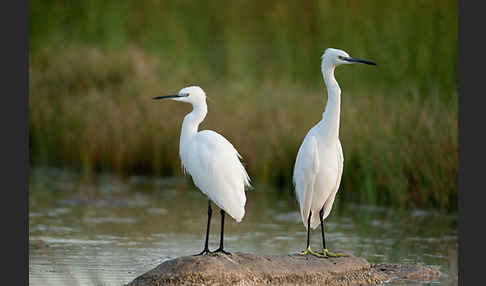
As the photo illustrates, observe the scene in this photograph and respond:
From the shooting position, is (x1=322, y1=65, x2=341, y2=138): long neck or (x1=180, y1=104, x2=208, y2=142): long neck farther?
(x1=322, y1=65, x2=341, y2=138): long neck

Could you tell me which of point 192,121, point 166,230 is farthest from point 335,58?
point 166,230

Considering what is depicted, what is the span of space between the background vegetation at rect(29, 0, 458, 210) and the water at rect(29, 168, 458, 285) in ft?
2.76

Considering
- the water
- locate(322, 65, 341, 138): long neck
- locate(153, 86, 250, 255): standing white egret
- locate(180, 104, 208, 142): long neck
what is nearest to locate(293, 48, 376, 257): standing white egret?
locate(322, 65, 341, 138): long neck

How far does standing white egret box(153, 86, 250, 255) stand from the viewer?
25.5 feet

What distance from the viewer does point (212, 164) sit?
7789mm

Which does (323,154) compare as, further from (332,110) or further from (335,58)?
(335,58)

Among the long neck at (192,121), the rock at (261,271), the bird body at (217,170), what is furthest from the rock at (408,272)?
the long neck at (192,121)

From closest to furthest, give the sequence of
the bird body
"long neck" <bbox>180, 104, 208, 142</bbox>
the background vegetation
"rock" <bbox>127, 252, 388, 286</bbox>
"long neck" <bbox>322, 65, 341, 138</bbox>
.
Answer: "rock" <bbox>127, 252, 388, 286</bbox> → the bird body → "long neck" <bbox>180, 104, 208, 142</bbox> → "long neck" <bbox>322, 65, 341, 138</bbox> → the background vegetation

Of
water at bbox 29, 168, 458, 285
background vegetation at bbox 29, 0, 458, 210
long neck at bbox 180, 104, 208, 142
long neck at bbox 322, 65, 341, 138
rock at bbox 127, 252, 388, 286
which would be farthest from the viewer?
background vegetation at bbox 29, 0, 458, 210

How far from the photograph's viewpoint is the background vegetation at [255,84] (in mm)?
12078

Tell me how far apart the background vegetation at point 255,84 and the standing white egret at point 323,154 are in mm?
3453

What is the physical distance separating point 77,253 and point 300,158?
2.72 meters

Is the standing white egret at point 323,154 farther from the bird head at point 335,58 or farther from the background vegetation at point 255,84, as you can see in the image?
the background vegetation at point 255,84

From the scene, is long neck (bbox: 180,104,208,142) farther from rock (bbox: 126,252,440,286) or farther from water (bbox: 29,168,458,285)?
water (bbox: 29,168,458,285)
